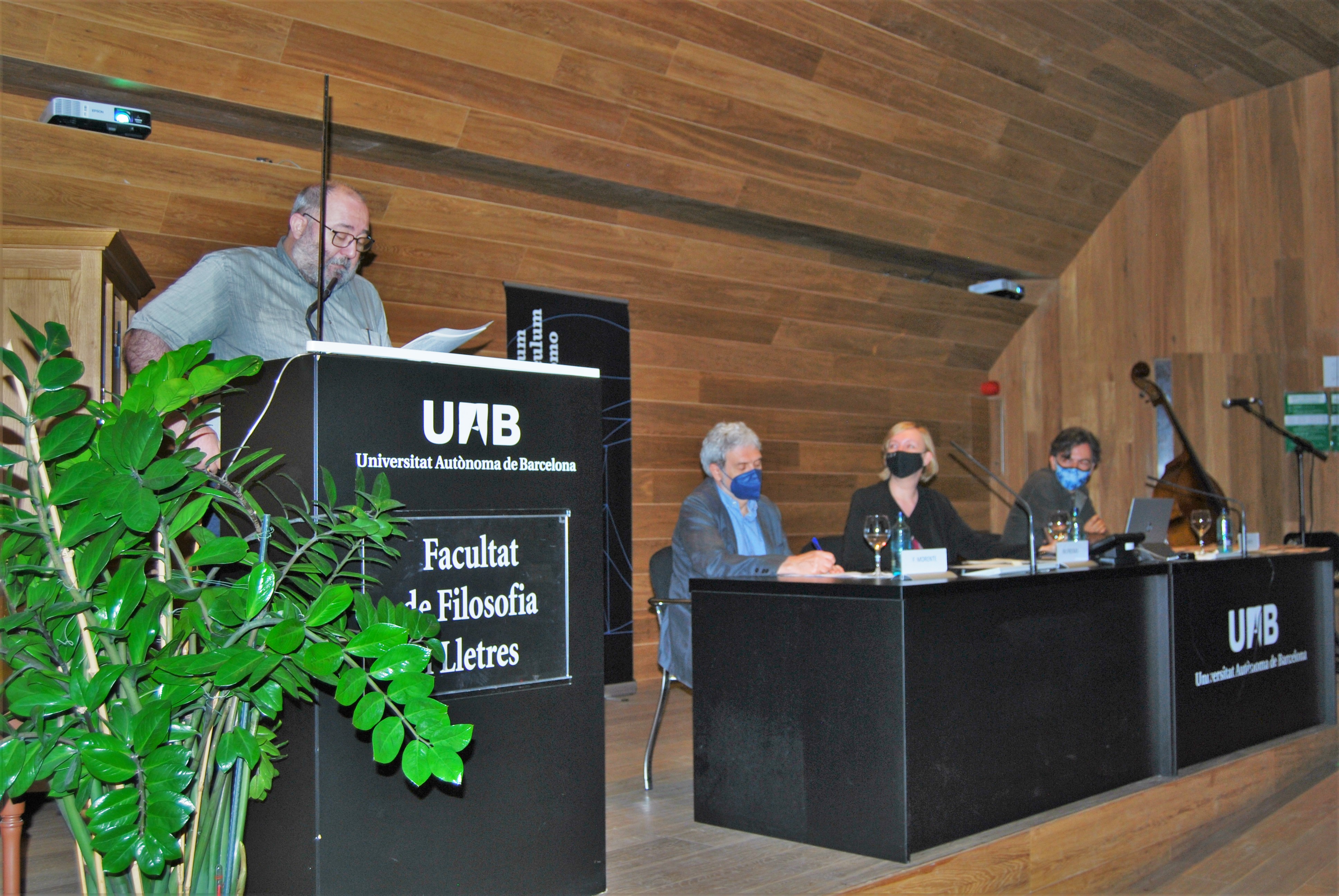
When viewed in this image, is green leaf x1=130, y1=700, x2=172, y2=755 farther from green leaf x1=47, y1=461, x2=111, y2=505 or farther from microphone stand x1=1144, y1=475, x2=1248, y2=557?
microphone stand x1=1144, y1=475, x2=1248, y2=557

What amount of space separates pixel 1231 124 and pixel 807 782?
5913 millimetres

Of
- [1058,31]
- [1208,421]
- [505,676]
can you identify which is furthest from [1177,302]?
[505,676]

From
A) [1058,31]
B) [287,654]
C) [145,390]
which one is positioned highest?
[1058,31]

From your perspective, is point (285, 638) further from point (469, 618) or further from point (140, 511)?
point (469, 618)

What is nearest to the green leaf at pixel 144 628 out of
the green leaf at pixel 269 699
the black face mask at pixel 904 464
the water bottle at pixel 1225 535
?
the green leaf at pixel 269 699

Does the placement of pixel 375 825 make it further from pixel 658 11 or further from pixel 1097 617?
pixel 658 11

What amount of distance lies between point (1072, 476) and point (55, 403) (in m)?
4.06

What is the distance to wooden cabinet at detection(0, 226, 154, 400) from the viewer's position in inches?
123

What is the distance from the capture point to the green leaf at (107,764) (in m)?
1.09

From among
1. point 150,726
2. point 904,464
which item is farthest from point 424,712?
point 904,464

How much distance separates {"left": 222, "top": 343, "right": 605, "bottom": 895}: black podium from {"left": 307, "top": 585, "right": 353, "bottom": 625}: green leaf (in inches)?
16.2

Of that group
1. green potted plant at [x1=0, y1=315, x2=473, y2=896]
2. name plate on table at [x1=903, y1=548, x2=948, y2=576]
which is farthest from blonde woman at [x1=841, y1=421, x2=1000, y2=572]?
green potted plant at [x1=0, y1=315, x2=473, y2=896]

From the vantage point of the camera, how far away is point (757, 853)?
2.56 m

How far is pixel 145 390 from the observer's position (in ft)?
3.81
